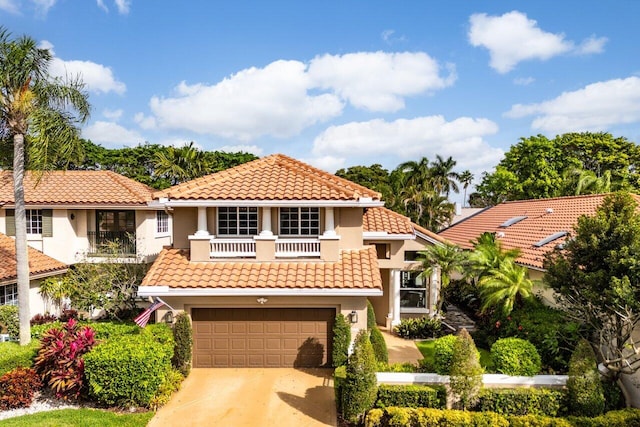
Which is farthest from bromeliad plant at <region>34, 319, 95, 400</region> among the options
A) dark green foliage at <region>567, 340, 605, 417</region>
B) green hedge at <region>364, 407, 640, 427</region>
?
dark green foliage at <region>567, 340, 605, 417</region>

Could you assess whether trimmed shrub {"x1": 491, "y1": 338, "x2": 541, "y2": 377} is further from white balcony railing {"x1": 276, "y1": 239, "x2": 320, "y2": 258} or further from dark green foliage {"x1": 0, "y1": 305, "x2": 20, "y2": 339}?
dark green foliage {"x1": 0, "y1": 305, "x2": 20, "y2": 339}

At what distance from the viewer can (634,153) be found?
40.5 meters

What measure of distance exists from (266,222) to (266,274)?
2094mm

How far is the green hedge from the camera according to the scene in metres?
10.2

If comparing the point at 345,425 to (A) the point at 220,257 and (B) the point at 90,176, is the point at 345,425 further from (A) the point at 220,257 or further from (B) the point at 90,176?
(B) the point at 90,176

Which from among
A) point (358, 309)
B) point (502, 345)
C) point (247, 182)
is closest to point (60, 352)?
point (247, 182)

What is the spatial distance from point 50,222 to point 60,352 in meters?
11.2

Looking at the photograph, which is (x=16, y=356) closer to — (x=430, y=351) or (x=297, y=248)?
(x=297, y=248)

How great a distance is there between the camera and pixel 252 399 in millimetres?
12391

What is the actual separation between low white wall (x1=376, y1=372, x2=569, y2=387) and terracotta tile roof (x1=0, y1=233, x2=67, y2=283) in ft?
52.4

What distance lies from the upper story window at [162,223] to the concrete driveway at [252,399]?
1049cm

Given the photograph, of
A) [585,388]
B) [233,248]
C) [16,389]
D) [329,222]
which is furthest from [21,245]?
[585,388]

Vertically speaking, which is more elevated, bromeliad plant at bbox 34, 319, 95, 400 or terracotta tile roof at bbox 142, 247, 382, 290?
terracotta tile roof at bbox 142, 247, 382, 290

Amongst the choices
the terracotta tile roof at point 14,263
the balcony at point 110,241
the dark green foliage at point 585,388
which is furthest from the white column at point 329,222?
the terracotta tile roof at point 14,263
